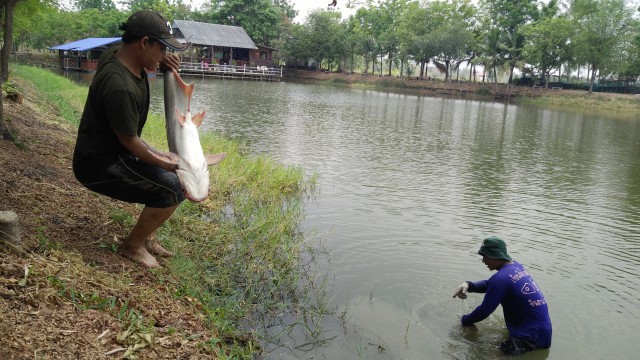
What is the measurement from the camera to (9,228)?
9.88 feet

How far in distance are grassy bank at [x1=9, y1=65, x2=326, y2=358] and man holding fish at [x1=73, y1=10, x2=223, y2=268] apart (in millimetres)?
561

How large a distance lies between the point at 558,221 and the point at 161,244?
22.3 ft

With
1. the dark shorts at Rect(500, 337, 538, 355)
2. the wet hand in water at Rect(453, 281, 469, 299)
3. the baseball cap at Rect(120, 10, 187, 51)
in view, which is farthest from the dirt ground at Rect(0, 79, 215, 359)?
the dark shorts at Rect(500, 337, 538, 355)

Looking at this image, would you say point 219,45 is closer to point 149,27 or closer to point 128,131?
point 149,27

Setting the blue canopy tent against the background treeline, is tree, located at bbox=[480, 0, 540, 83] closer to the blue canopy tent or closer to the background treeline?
the background treeline

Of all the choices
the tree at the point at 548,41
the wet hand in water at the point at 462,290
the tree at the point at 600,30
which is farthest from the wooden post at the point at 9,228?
the tree at the point at 548,41

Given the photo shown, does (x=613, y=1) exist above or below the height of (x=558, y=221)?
above

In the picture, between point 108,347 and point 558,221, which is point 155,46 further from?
point 558,221

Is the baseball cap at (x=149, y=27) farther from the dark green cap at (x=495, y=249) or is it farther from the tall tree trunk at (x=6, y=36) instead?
the tall tree trunk at (x=6, y=36)

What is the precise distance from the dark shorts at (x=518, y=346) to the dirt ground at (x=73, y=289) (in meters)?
2.57

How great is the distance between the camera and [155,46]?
336 centimetres

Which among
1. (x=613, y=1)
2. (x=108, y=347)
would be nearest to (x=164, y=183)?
(x=108, y=347)

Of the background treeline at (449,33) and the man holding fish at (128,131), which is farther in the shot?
the background treeline at (449,33)

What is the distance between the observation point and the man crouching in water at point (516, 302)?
4207mm
